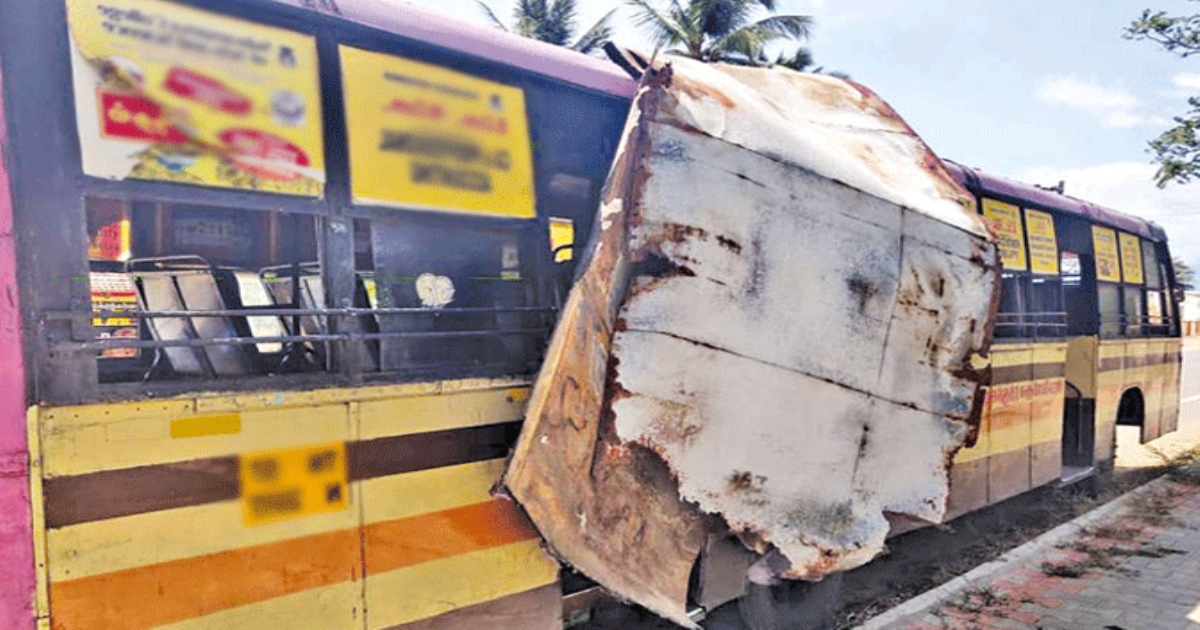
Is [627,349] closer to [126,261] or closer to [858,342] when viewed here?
[858,342]

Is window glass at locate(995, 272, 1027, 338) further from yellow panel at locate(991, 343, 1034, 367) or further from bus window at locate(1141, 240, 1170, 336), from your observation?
bus window at locate(1141, 240, 1170, 336)

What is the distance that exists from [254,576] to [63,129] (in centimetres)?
141

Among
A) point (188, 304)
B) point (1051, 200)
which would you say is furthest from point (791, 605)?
point (1051, 200)

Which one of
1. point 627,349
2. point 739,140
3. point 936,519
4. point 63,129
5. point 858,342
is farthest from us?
point 936,519

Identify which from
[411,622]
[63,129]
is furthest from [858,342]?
[63,129]

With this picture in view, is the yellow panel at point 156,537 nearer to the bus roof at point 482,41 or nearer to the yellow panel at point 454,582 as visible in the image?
the yellow panel at point 454,582

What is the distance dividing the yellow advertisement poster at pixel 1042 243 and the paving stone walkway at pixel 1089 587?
214 cm

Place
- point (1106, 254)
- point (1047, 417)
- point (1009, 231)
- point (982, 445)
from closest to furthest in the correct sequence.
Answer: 1. point (982, 445)
2. point (1009, 231)
3. point (1047, 417)
4. point (1106, 254)

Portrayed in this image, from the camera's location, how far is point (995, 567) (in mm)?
5414

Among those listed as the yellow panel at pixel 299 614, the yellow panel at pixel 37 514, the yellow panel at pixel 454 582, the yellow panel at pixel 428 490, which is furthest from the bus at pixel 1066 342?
the yellow panel at pixel 37 514

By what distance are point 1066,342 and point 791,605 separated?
3.99 meters

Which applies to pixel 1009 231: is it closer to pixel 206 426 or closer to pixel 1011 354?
pixel 1011 354

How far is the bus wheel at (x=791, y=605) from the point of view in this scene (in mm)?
4504

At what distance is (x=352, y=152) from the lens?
8.87 feet
